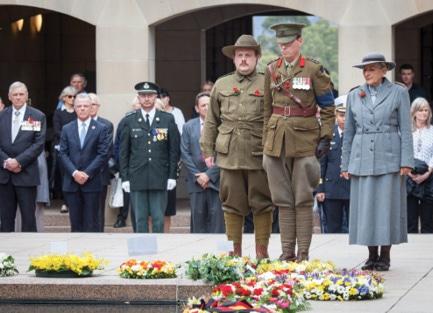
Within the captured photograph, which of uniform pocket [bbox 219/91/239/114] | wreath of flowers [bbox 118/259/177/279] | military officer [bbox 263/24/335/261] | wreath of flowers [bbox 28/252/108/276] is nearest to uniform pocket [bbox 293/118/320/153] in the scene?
military officer [bbox 263/24/335/261]

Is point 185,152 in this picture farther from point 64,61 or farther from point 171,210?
point 64,61

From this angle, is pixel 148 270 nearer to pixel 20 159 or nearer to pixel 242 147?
pixel 242 147

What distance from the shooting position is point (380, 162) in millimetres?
12086

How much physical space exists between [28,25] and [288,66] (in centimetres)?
1330

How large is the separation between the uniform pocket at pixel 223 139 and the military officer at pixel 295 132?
39cm

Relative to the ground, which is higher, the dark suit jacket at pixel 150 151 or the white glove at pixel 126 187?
the dark suit jacket at pixel 150 151

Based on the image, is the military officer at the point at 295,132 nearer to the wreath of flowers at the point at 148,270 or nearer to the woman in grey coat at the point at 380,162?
the woman in grey coat at the point at 380,162

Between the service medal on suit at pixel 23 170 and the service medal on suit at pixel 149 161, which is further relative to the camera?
the service medal on suit at pixel 23 170

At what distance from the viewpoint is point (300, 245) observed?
12031 mm

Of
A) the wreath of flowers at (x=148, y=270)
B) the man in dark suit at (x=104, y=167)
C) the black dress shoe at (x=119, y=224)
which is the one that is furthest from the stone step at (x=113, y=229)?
the wreath of flowers at (x=148, y=270)

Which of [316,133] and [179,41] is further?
[179,41]

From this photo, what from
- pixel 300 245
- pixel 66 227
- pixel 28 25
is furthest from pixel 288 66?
pixel 28 25

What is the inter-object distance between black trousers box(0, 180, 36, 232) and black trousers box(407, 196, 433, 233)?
4296 millimetres

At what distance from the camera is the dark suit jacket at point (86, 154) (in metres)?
16.8
